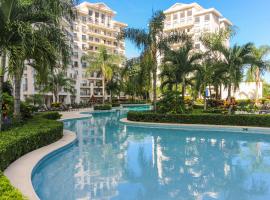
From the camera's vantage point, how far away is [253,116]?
53.0ft

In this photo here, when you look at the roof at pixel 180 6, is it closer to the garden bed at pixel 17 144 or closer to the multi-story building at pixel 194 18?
the multi-story building at pixel 194 18

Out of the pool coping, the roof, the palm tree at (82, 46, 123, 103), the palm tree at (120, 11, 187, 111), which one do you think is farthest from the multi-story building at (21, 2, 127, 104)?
the pool coping

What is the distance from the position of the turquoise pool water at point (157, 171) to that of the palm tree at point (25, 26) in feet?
13.5

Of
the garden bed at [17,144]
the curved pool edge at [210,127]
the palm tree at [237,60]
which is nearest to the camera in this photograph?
the garden bed at [17,144]

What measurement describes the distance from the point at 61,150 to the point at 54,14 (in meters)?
5.89

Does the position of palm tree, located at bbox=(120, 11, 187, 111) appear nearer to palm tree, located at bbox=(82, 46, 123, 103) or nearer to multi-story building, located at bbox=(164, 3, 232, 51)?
palm tree, located at bbox=(82, 46, 123, 103)

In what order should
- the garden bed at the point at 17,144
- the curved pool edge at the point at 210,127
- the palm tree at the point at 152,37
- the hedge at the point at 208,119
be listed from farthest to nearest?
the palm tree at the point at 152,37 → the hedge at the point at 208,119 → the curved pool edge at the point at 210,127 → the garden bed at the point at 17,144

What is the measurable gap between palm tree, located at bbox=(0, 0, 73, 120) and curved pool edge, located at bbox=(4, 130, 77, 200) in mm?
3088

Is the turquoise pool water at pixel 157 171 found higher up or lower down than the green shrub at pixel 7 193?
lower down

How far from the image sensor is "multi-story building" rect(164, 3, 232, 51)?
59500 mm

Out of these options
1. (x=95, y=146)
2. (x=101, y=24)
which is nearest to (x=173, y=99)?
(x=95, y=146)

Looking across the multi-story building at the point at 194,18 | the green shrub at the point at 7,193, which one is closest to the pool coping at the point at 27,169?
the green shrub at the point at 7,193

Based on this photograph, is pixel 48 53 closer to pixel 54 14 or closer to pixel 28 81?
pixel 54 14

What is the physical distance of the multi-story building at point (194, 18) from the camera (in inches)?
2343
